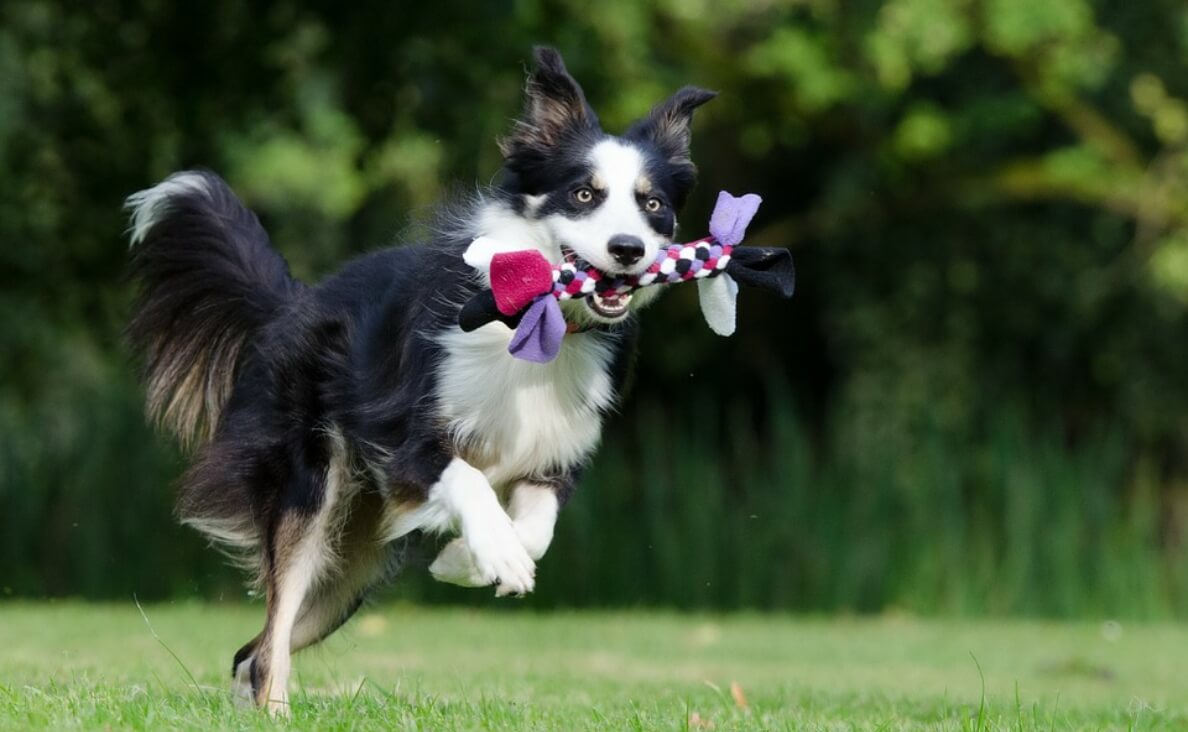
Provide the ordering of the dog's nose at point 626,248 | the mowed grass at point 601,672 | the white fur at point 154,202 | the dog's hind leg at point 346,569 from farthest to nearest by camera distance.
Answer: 1. the white fur at point 154,202
2. the dog's hind leg at point 346,569
3. the dog's nose at point 626,248
4. the mowed grass at point 601,672

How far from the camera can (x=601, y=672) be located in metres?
9.05

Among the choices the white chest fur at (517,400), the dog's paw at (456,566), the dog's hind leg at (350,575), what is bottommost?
the dog's hind leg at (350,575)

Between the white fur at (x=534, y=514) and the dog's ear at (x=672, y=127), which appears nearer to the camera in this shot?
the white fur at (x=534, y=514)

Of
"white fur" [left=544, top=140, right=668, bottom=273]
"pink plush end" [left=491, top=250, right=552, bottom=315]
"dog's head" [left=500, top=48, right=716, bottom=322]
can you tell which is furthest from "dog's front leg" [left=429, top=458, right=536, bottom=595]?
"white fur" [left=544, top=140, right=668, bottom=273]

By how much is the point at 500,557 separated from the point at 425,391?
0.84 m

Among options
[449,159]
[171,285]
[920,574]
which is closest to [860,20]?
[449,159]

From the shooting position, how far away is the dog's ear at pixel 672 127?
608cm

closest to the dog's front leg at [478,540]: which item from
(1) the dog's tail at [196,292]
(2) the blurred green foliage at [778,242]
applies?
(1) the dog's tail at [196,292]

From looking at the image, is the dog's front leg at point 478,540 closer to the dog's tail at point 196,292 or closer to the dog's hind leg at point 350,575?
the dog's hind leg at point 350,575

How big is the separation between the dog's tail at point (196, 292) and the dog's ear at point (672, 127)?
169cm

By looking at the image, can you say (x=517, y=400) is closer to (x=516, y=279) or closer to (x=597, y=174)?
(x=516, y=279)

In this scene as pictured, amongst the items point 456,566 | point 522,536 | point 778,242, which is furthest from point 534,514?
point 778,242

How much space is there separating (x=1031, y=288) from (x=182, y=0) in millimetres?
9228

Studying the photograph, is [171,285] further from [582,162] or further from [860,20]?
[860,20]
